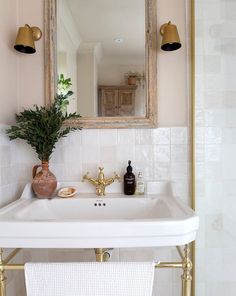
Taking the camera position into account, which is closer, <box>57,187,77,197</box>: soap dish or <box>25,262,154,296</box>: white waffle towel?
<box>25,262,154,296</box>: white waffle towel

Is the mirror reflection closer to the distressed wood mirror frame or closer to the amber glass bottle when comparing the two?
the distressed wood mirror frame

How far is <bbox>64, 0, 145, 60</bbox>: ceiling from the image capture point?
139 cm

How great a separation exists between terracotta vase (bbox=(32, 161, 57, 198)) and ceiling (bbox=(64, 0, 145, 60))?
0.66 m

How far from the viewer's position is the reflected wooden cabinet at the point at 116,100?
1.37 m

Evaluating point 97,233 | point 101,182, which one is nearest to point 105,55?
point 101,182

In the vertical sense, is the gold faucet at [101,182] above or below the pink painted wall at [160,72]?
below

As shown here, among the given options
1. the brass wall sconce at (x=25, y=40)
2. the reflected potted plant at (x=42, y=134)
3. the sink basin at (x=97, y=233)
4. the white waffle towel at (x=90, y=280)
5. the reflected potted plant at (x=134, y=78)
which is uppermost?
the brass wall sconce at (x=25, y=40)

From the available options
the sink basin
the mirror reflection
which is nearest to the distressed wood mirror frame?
the mirror reflection

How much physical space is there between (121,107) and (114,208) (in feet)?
1.66

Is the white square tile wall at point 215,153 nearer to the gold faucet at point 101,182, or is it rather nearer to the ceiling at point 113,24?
the ceiling at point 113,24

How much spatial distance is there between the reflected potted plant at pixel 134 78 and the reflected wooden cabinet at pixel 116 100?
2 centimetres

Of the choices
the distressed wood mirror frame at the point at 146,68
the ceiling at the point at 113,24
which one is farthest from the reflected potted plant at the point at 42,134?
the ceiling at the point at 113,24

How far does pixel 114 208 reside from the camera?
127 centimetres

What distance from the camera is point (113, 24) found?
4.56 ft
